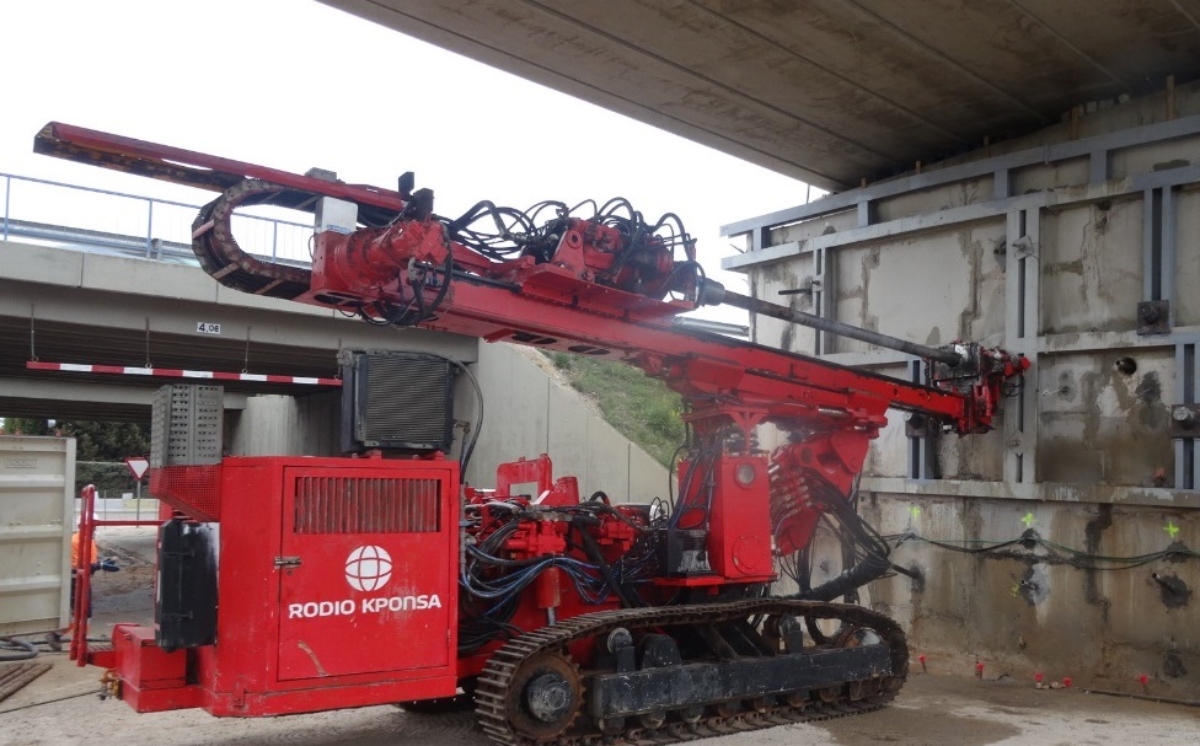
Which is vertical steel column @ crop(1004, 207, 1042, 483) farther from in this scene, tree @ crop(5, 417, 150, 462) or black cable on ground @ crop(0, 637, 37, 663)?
tree @ crop(5, 417, 150, 462)

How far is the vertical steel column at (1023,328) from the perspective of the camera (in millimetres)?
9281

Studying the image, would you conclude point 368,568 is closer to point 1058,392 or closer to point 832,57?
point 832,57

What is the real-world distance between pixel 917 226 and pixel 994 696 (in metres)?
4.33

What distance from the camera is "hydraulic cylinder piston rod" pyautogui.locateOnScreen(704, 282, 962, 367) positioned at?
752 cm

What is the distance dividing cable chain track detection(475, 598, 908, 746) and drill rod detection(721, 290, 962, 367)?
6.74ft

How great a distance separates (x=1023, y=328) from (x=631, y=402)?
379 inches

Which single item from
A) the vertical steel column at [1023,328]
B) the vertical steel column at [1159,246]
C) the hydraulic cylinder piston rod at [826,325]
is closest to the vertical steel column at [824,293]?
the hydraulic cylinder piston rod at [826,325]

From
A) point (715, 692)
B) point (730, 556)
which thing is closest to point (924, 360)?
point (730, 556)

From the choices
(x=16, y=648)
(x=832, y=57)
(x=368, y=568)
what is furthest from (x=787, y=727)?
(x=16, y=648)

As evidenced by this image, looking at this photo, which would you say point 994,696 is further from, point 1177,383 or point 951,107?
point 951,107

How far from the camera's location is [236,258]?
545cm

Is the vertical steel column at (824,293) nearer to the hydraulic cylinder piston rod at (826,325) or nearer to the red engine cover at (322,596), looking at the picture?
the hydraulic cylinder piston rod at (826,325)

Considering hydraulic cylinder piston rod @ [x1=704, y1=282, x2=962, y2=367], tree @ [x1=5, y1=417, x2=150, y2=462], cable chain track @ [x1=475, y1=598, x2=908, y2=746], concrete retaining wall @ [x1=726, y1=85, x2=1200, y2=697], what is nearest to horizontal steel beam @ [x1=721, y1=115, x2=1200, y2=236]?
concrete retaining wall @ [x1=726, y1=85, x2=1200, y2=697]

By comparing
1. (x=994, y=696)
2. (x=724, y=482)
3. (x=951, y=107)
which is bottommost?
(x=994, y=696)
